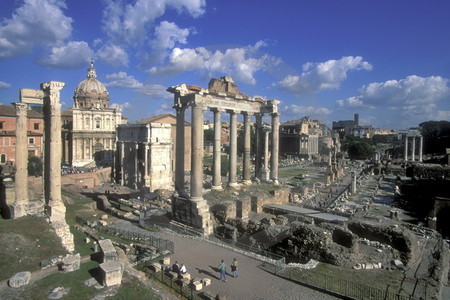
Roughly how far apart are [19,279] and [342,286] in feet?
34.2

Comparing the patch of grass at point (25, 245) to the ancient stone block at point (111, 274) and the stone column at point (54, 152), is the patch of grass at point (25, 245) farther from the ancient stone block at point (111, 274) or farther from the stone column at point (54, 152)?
the ancient stone block at point (111, 274)

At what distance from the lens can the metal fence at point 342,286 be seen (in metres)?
10.3

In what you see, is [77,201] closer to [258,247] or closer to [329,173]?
[258,247]

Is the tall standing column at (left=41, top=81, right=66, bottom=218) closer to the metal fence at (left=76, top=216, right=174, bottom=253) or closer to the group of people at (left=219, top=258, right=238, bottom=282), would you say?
the metal fence at (left=76, top=216, right=174, bottom=253)

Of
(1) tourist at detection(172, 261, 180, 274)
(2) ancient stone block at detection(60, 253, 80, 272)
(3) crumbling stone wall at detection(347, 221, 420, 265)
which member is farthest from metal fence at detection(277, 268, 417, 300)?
(2) ancient stone block at detection(60, 253, 80, 272)

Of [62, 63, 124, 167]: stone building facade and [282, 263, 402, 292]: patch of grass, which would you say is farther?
[62, 63, 124, 167]: stone building facade

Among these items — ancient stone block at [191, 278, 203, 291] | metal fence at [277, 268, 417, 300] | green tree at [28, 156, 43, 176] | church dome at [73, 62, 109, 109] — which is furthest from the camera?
church dome at [73, 62, 109, 109]

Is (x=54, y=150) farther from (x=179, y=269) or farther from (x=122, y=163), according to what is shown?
(x=122, y=163)

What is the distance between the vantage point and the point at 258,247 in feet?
51.6

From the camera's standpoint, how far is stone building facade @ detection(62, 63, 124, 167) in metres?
46.3

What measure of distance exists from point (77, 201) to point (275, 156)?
16.0m

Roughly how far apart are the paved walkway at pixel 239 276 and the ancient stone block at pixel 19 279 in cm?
530

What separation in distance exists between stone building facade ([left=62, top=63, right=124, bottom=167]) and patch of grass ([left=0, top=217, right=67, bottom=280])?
3323 cm


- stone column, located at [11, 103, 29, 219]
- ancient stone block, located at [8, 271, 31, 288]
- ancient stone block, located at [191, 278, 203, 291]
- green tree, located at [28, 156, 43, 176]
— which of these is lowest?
ancient stone block, located at [191, 278, 203, 291]
